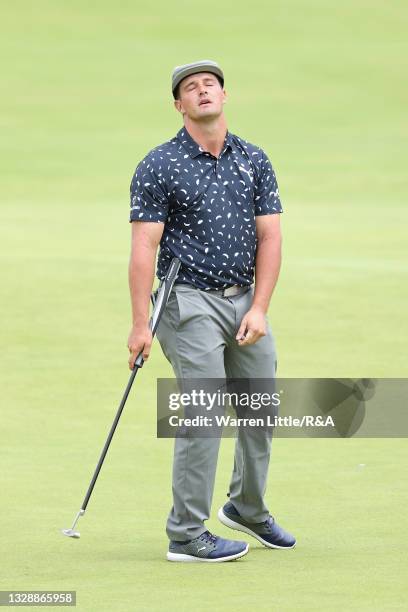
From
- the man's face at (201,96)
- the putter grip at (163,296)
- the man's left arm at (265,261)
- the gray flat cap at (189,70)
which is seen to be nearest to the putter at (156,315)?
the putter grip at (163,296)

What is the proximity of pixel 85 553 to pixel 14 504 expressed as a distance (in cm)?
94

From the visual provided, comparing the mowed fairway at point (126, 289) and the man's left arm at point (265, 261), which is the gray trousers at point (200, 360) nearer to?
the man's left arm at point (265, 261)

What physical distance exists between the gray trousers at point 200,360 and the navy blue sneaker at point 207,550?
0.03 metres

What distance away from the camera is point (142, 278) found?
556cm

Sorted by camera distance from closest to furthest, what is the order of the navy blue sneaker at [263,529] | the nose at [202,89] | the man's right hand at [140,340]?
the man's right hand at [140,340] → the nose at [202,89] → the navy blue sneaker at [263,529]

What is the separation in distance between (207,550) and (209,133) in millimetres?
1443

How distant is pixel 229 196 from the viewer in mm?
5633

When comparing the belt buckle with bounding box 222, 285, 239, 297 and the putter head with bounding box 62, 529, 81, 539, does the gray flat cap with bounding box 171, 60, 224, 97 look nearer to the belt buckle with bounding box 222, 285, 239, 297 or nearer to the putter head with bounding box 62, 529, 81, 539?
the belt buckle with bounding box 222, 285, 239, 297

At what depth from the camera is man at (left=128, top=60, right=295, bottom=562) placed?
5.55 meters

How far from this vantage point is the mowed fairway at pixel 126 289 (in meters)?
5.40

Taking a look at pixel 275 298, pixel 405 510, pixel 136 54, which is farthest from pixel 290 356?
pixel 136 54

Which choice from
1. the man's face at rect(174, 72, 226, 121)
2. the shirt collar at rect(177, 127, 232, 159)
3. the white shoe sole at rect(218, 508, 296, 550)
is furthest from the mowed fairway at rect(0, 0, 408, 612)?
the man's face at rect(174, 72, 226, 121)

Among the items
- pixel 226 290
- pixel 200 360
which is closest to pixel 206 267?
pixel 226 290

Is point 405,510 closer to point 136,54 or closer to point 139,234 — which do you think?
point 139,234
